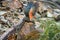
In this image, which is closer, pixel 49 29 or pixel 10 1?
pixel 49 29

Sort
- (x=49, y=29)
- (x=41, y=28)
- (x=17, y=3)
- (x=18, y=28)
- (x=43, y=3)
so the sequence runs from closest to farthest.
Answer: (x=49, y=29) < (x=41, y=28) < (x=18, y=28) < (x=17, y=3) < (x=43, y=3)

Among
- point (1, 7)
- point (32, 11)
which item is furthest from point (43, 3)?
point (32, 11)

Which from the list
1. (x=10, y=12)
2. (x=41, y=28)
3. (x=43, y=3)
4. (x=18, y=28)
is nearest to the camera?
(x=41, y=28)

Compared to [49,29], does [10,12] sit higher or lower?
lower

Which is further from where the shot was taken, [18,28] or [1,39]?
[18,28]

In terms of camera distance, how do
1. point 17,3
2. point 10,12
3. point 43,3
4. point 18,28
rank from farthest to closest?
point 43,3 → point 17,3 → point 10,12 → point 18,28

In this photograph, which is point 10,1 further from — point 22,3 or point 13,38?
point 13,38

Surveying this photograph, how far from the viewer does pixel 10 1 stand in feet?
27.9

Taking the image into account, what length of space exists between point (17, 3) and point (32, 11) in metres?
3.36

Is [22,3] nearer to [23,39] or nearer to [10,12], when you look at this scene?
[10,12]

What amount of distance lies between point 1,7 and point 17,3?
66 cm

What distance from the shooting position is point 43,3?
9.37 metres

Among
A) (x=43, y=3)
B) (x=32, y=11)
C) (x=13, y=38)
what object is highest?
(x=32, y=11)

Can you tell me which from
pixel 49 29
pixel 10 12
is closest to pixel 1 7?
pixel 10 12
